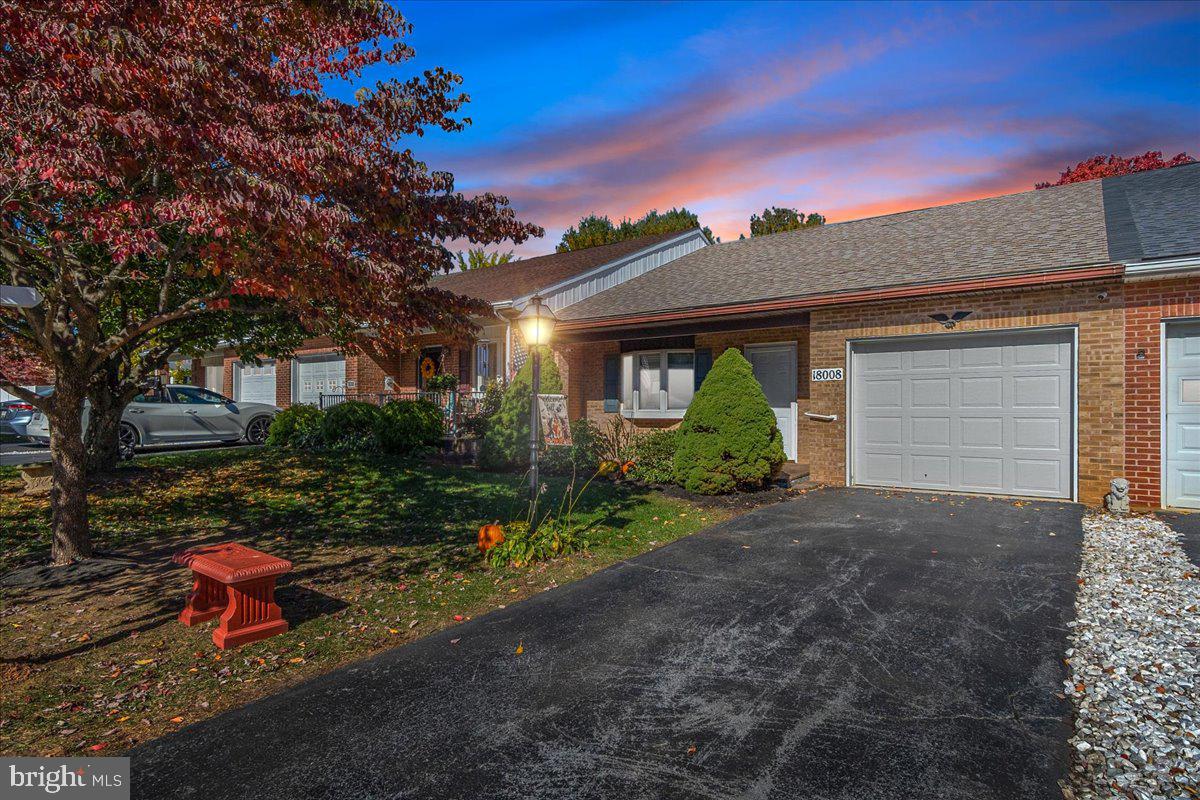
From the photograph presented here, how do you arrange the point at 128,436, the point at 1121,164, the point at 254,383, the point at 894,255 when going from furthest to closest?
the point at 1121,164 < the point at 254,383 < the point at 128,436 < the point at 894,255

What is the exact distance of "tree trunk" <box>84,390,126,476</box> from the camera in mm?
A: 9852

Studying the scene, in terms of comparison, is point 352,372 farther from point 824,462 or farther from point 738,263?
point 824,462

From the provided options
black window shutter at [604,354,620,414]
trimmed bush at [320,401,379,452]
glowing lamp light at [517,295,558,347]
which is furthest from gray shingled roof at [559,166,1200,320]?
trimmed bush at [320,401,379,452]

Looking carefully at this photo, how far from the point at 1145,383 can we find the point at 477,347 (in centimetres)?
1411

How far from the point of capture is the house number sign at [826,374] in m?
10.4

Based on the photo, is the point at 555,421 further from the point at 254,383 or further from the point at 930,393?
the point at 254,383

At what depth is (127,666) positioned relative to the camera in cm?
395

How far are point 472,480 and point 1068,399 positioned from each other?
9.18m

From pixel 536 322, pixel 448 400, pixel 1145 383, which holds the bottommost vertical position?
pixel 448 400

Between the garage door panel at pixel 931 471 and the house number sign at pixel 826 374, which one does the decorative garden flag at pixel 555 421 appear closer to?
the house number sign at pixel 826 374

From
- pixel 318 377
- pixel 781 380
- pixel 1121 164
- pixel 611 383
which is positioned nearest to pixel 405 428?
pixel 611 383

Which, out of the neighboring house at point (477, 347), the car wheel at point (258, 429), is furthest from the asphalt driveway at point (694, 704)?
the car wheel at point (258, 429)

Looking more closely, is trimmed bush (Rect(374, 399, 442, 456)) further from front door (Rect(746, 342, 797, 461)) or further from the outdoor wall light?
the outdoor wall light

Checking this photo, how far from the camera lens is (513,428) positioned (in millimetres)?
12391
